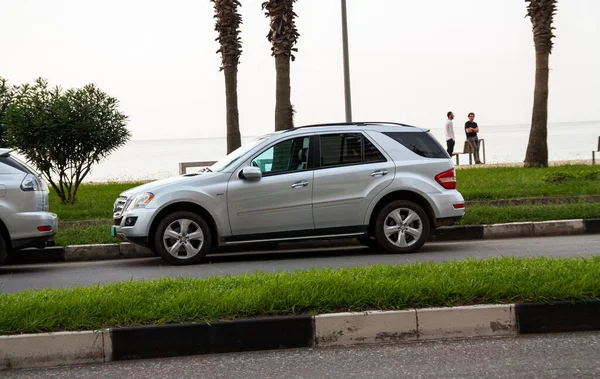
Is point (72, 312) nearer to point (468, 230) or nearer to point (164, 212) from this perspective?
point (164, 212)

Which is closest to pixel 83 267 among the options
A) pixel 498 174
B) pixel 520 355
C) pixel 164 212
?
pixel 164 212

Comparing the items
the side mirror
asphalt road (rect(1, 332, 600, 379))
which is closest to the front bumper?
the side mirror

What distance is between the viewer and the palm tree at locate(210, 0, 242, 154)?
24.4m

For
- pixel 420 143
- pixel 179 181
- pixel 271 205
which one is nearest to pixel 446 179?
pixel 420 143

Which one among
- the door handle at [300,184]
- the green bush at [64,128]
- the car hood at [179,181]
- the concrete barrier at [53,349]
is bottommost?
the concrete barrier at [53,349]

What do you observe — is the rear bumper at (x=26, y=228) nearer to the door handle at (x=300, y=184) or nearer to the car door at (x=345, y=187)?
the door handle at (x=300, y=184)

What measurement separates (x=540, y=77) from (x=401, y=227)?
1381 centimetres

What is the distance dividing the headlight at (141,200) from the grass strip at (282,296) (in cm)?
370

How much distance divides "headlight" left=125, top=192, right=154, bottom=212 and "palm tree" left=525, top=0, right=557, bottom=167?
1525 centimetres

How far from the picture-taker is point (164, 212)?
11.2m

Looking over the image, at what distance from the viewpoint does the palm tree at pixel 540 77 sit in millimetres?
23891

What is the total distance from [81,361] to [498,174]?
16.8m

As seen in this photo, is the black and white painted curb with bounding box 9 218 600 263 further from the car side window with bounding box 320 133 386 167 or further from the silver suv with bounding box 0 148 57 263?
the car side window with bounding box 320 133 386 167

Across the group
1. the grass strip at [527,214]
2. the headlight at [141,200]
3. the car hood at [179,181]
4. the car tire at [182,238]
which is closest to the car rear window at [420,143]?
the grass strip at [527,214]
